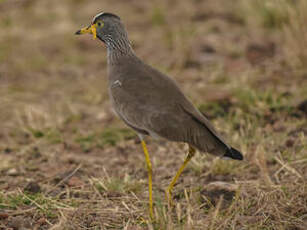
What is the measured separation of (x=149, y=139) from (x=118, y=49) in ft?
5.10

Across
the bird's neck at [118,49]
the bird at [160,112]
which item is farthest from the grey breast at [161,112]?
the bird's neck at [118,49]

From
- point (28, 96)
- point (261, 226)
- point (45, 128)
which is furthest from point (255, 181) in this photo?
point (28, 96)

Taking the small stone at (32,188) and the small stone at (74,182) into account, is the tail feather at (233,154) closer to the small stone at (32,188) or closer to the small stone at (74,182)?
the small stone at (74,182)

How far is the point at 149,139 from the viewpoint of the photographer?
208 inches

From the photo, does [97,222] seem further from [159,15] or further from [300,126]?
[159,15]

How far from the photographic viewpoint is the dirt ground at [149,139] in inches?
143

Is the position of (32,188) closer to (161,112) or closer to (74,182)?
(74,182)

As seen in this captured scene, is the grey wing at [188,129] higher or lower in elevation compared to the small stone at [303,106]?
higher

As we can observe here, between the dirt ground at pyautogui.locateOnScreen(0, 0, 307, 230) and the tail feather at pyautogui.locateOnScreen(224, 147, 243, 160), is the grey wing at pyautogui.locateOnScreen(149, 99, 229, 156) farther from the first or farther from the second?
the dirt ground at pyautogui.locateOnScreen(0, 0, 307, 230)

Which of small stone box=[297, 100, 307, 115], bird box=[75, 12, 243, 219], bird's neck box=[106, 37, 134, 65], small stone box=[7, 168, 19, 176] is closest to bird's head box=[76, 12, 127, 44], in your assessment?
bird's neck box=[106, 37, 134, 65]

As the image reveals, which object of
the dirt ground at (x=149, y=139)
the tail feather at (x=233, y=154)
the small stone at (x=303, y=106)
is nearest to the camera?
the tail feather at (x=233, y=154)

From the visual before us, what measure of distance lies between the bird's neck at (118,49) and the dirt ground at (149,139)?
89cm

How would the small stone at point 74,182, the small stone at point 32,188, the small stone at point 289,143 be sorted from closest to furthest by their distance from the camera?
the small stone at point 32,188, the small stone at point 74,182, the small stone at point 289,143

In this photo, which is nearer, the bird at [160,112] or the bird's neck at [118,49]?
the bird at [160,112]
